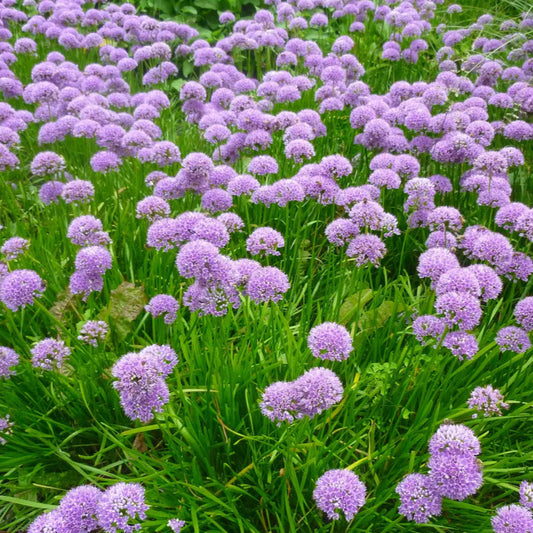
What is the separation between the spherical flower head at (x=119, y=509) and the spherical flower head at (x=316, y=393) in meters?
0.65

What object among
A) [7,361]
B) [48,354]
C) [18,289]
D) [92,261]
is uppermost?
[92,261]

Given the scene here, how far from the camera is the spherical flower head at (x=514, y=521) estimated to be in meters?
1.79

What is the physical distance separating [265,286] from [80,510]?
1182 mm

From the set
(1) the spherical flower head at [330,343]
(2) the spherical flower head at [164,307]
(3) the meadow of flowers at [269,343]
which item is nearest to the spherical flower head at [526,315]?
(3) the meadow of flowers at [269,343]

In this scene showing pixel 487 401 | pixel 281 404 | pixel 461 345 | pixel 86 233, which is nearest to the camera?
pixel 281 404

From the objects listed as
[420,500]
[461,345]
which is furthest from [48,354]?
[461,345]

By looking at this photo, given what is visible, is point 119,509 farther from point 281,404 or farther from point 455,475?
point 455,475

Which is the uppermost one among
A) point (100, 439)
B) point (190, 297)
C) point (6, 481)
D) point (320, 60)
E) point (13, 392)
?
point (320, 60)

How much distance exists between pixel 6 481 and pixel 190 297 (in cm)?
132

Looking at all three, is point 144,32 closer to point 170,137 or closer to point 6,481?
point 170,137

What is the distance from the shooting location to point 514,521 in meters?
1.80

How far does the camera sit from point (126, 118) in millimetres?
5152

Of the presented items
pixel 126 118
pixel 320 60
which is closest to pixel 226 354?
pixel 126 118

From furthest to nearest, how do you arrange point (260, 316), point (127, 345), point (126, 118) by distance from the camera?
point (126, 118) < point (127, 345) < point (260, 316)
